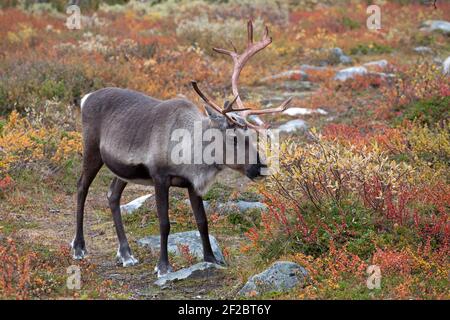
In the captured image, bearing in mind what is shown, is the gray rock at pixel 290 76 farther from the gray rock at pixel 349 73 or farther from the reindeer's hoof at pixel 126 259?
the reindeer's hoof at pixel 126 259

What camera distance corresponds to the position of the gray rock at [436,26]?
21848 mm

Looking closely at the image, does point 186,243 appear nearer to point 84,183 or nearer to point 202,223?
point 202,223

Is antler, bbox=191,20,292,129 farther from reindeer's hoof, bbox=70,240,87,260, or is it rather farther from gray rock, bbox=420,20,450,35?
gray rock, bbox=420,20,450,35

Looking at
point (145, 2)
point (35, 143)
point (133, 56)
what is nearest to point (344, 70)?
point (133, 56)

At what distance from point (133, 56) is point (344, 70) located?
4918 mm

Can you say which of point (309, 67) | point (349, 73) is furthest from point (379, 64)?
point (309, 67)

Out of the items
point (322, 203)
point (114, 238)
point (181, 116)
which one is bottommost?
point (114, 238)

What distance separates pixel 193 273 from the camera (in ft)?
23.3

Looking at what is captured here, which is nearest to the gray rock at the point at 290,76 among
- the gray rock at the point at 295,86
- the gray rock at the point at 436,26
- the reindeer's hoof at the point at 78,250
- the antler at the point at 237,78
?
the gray rock at the point at 295,86

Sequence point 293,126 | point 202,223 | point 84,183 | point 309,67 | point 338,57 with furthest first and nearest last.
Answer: point 338,57, point 309,67, point 293,126, point 84,183, point 202,223

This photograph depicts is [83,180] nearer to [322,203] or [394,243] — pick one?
[322,203]

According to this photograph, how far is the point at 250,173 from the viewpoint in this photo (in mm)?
7062

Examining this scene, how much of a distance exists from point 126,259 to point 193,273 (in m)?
0.96
